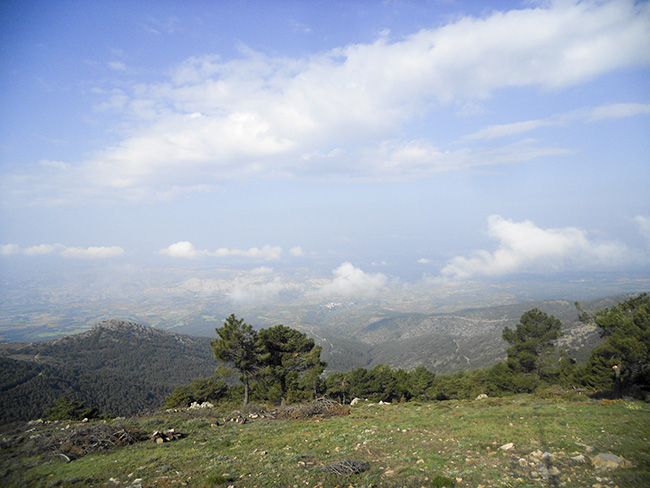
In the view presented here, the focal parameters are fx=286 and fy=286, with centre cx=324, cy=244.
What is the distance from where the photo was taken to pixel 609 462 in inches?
316

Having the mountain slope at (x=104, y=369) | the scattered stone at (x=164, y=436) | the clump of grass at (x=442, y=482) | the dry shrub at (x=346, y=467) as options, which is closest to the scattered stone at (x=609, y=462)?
the clump of grass at (x=442, y=482)

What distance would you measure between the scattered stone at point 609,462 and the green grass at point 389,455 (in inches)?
6.8

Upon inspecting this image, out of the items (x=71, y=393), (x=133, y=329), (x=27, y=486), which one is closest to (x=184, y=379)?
(x=71, y=393)

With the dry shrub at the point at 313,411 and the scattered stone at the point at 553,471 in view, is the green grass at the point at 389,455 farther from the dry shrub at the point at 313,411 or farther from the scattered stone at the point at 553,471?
the dry shrub at the point at 313,411

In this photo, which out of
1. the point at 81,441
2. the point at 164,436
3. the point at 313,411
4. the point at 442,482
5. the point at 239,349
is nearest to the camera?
the point at 442,482

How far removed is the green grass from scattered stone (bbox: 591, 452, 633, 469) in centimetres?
17

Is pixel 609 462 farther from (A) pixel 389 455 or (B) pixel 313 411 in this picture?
(B) pixel 313 411

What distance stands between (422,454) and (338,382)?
108 feet

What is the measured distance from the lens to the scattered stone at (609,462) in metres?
7.87

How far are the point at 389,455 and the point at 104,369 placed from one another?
15947 cm

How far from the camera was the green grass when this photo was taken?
8.54m

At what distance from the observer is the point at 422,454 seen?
10.7 metres

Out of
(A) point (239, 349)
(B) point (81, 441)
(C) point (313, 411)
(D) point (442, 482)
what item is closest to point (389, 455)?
(D) point (442, 482)

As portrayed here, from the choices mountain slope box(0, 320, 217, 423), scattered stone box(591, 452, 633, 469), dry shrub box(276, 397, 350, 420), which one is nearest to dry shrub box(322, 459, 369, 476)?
scattered stone box(591, 452, 633, 469)
